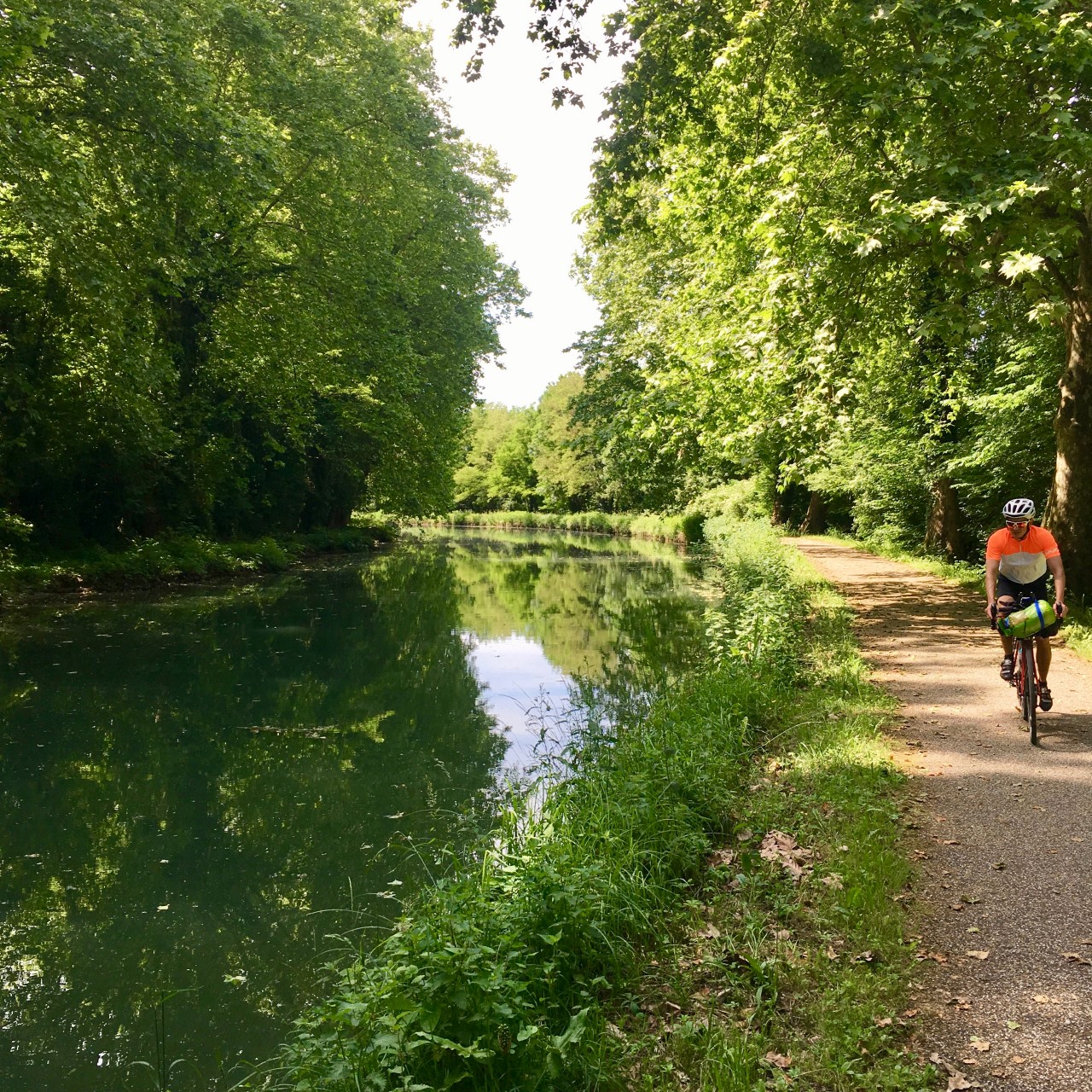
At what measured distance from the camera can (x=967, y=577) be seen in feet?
56.1

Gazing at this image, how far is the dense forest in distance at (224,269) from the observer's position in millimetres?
13719

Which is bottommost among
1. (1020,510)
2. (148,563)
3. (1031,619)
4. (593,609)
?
(593,609)

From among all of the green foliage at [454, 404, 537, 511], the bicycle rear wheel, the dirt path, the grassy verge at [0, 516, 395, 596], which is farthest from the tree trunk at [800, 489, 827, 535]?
the green foliage at [454, 404, 537, 511]

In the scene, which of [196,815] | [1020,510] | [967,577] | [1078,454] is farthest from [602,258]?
[196,815]

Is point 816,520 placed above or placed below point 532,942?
above

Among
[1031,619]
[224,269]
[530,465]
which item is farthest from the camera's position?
[530,465]

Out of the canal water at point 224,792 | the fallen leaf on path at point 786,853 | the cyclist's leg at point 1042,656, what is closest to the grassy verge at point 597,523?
the canal water at point 224,792

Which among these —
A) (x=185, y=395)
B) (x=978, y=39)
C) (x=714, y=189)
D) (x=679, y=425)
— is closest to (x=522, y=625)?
(x=679, y=425)

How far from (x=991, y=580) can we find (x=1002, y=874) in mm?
2996

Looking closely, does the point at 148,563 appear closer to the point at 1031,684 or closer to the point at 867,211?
the point at 867,211

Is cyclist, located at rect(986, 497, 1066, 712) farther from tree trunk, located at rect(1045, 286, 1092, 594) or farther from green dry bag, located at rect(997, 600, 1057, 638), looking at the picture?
tree trunk, located at rect(1045, 286, 1092, 594)

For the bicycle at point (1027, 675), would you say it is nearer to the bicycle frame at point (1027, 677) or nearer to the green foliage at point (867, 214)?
the bicycle frame at point (1027, 677)

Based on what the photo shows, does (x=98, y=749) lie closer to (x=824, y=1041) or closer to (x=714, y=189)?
(x=824, y=1041)

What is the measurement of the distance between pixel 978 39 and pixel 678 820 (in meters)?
7.79
